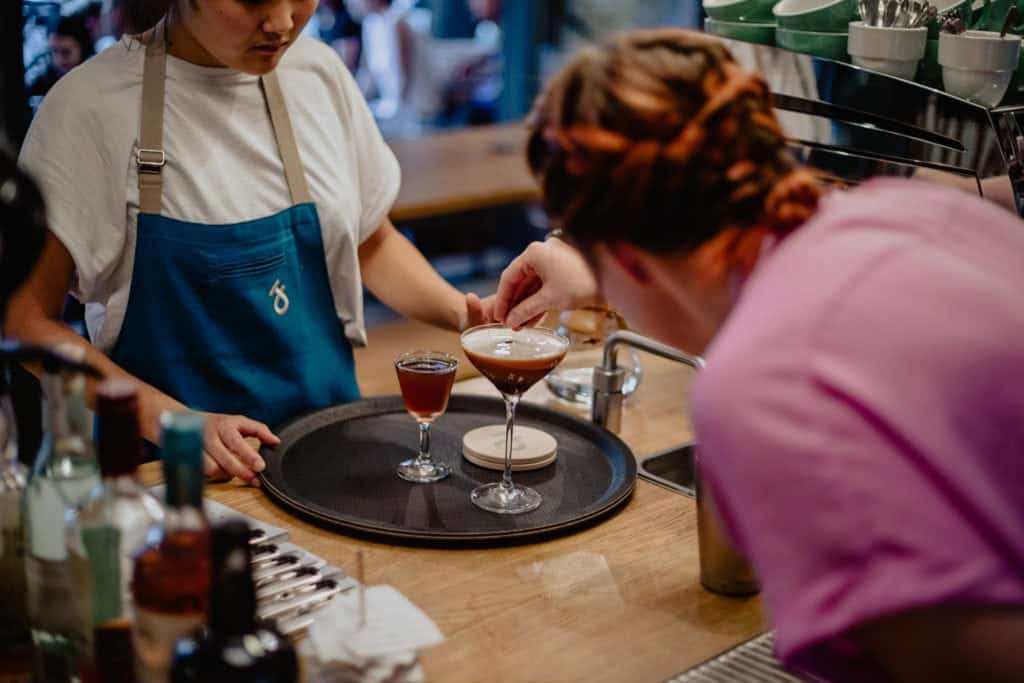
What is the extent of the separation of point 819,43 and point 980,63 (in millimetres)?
334

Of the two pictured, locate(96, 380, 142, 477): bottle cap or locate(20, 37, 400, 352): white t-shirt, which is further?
locate(20, 37, 400, 352): white t-shirt

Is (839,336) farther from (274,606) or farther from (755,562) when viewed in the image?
(274,606)

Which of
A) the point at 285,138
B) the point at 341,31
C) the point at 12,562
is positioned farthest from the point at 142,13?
the point at 341,31

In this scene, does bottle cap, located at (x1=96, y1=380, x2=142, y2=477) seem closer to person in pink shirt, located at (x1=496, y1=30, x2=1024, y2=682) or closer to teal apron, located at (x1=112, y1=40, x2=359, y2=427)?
person in pink shirt, located at (x1=496, y1=30, x2=1024, y2=682)

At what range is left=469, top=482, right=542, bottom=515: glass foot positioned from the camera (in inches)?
71.7

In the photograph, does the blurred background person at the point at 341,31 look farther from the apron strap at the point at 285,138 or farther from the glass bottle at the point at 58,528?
the glass bottle at the point at 58,528

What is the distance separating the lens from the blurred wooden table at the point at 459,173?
4.98 m

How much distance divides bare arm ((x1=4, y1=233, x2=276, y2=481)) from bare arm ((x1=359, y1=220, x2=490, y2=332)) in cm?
61

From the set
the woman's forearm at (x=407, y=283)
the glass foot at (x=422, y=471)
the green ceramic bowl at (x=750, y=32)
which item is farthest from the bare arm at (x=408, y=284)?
the green ceramic bowl at (x=750, y=32)

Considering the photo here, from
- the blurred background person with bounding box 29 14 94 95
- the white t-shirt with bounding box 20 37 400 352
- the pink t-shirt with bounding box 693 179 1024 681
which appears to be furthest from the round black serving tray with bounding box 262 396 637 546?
the blurred background person with bounding box 29 14 94 95

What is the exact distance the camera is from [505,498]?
72.9 inches

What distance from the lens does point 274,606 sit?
142 cm

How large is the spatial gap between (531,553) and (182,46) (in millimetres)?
1256

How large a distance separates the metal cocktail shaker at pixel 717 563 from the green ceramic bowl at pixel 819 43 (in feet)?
3.79
